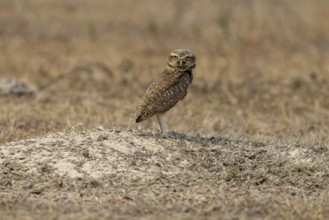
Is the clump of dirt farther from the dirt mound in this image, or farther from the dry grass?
the dirt mound

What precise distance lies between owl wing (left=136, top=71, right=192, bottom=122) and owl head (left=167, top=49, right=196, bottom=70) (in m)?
0.08

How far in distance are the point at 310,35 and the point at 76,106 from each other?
10.4 m

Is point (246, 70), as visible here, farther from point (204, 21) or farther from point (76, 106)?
point (204, 21)

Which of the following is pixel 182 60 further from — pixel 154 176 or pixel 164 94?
pixel 154 176

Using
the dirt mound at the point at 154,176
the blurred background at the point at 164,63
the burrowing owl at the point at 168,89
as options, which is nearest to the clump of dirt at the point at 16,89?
the blurred background at the point at 164,63

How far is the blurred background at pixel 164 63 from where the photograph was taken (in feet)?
40.8

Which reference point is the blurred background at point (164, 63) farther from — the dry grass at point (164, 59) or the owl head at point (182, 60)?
the owl head at point (182, 60)

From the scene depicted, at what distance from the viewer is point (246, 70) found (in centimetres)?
1731

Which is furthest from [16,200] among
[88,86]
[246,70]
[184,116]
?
[246,70]

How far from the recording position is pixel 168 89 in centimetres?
827

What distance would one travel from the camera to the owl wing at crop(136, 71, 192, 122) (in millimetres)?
8172

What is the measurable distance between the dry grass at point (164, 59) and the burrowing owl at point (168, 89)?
3.36 feet

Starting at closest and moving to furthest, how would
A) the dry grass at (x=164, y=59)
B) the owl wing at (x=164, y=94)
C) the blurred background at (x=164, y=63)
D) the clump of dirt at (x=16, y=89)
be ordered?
the owl wing at (x=164, y=94) < the dry grass at (x=164, y=59) < the blurred background at (x=164, y=63) < the clump of dirt at (x=16, y=89)

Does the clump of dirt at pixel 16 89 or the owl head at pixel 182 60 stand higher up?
the owl head at pixel 182 60
